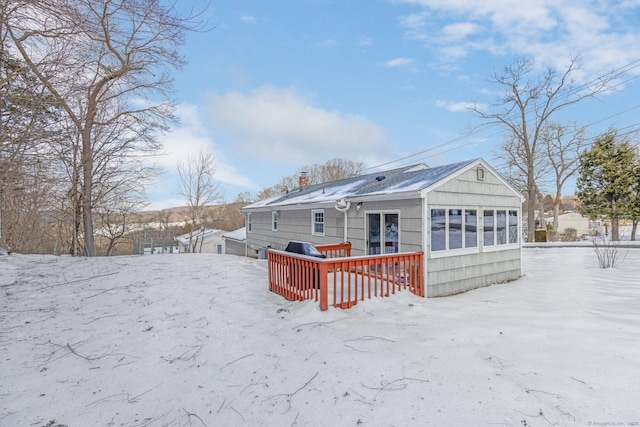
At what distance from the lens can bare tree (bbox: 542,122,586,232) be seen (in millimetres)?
22625

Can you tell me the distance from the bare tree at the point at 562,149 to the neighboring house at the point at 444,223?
64.9 ft

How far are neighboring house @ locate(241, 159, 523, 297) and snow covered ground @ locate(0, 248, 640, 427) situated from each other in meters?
1.12

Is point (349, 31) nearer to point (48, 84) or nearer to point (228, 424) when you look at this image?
point (48, 84)

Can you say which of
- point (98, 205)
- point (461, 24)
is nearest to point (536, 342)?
point (461, 24)

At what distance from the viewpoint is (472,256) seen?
7.50m

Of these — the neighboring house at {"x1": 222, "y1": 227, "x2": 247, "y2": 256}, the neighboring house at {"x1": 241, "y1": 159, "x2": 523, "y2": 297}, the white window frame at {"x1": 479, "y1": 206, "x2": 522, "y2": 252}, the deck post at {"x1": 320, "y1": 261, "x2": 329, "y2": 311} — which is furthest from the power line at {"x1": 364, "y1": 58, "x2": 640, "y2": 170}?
the deck post at {"x1": 320, "y1": 261, "x2": 329, "y2": 311}

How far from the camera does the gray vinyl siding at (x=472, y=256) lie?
6625 mm

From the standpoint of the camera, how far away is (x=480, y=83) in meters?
23.0

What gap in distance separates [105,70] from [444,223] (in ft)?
42.5

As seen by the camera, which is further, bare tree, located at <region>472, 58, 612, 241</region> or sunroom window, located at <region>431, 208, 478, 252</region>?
bare tree, located at <region>472, 58, 612, 241</region>

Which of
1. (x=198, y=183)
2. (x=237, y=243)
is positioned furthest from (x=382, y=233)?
(x=237, y=243)

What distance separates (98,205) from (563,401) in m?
16.6

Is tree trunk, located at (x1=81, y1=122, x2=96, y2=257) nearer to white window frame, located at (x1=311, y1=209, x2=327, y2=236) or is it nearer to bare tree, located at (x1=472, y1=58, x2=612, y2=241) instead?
white window frame, located at (x1=311, y1=209, x2=327, y2=236)

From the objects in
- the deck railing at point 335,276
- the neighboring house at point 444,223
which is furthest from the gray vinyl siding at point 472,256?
the deck railing at point 335,276
